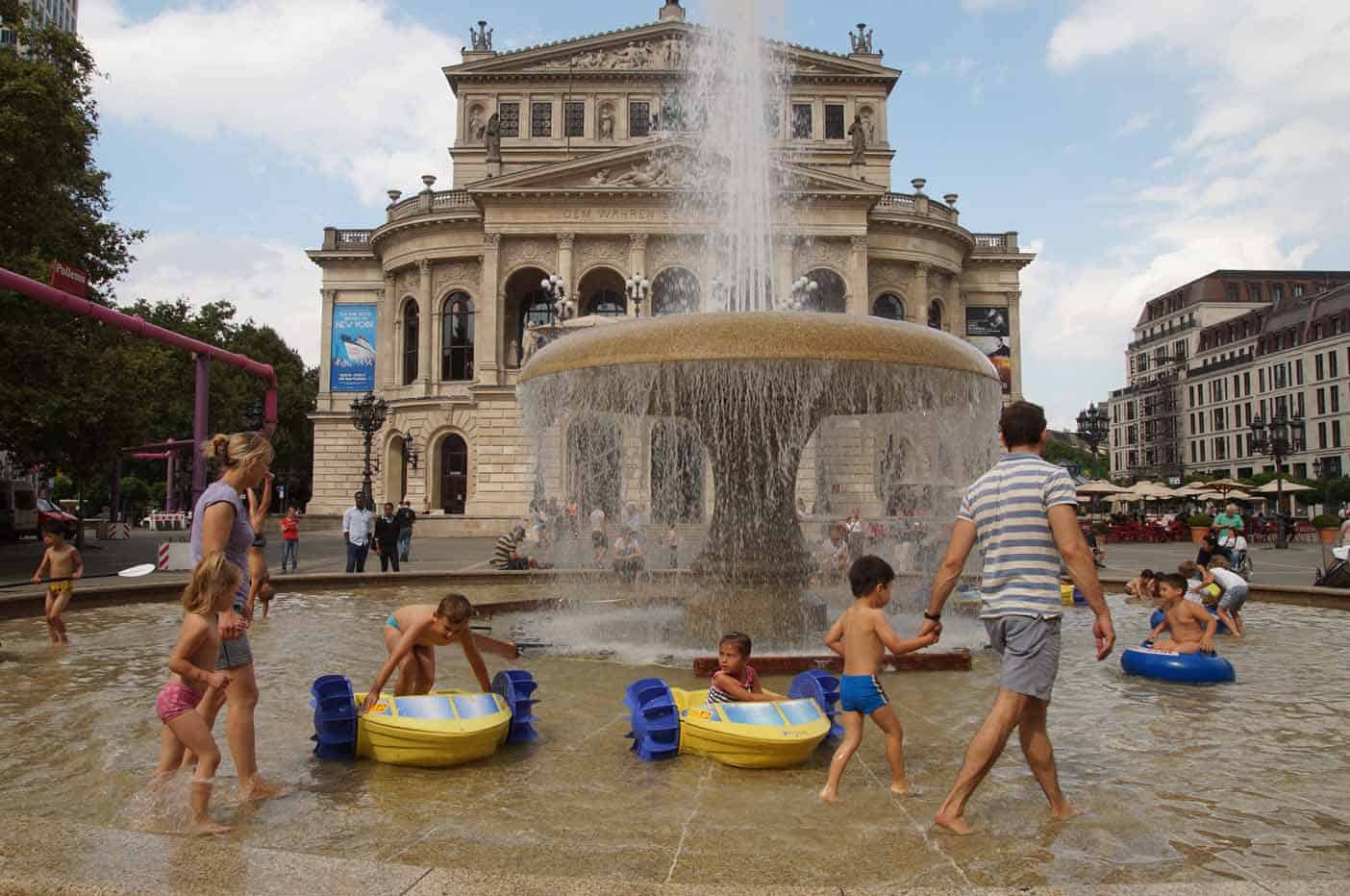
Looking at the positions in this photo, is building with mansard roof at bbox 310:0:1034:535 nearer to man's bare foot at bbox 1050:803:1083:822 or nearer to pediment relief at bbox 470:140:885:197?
pediment relief at bbox 470:140:885:197

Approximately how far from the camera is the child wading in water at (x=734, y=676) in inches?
177

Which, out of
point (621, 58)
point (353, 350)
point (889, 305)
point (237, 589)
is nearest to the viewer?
point (237, 589)

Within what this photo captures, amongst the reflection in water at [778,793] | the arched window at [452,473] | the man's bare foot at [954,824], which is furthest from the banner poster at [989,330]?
the man's bare foot at [954,824]

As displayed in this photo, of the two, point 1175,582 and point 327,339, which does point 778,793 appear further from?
point 327,339

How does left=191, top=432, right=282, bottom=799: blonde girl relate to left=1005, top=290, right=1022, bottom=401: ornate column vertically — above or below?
below

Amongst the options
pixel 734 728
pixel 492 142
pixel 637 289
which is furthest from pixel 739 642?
pixel 492 142

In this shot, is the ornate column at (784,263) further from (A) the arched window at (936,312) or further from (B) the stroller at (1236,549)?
(B) the stroller at (1236,549)

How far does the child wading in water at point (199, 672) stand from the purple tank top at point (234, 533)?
0.58ft

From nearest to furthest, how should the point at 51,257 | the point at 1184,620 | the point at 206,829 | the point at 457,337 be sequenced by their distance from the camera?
the point at 206,829 → the point at 1184,620 → the point at 51,257 → the point at 457,337

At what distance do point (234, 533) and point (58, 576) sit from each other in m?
5.49

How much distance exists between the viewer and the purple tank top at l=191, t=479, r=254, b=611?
3.89 m

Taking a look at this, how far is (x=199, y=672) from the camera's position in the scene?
353 cm

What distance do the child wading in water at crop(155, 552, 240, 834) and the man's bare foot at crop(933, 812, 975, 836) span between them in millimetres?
2551

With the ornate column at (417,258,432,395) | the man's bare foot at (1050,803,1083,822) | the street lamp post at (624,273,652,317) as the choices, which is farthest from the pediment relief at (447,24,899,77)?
the man's bare foot at (1050,803,1083,822)
